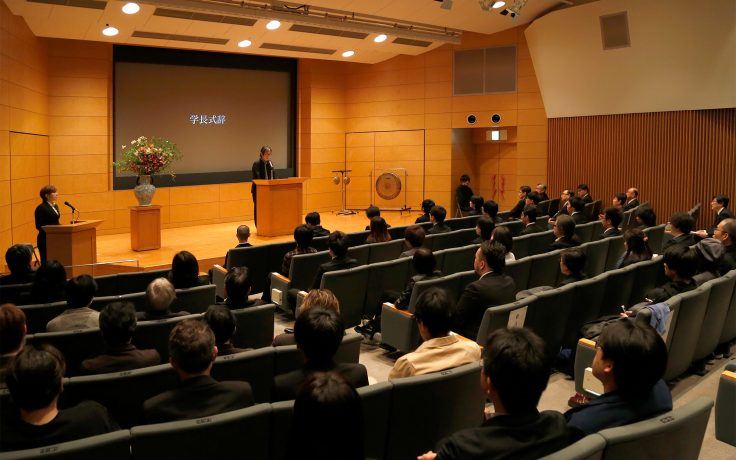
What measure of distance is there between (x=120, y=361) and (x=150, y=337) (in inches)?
25.7

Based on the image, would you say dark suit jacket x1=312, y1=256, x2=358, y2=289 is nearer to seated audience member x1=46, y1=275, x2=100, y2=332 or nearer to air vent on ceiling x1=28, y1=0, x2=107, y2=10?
seated audience member x1=46, y1=275, x2=100, y2=332

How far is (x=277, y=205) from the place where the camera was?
11.1 meters

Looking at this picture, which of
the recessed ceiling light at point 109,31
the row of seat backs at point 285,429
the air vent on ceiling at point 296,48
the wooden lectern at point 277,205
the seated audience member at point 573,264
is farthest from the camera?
the air vent on ceiling at point 296,48

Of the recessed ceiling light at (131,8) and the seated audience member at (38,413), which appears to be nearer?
the seated audience member at (38,413)

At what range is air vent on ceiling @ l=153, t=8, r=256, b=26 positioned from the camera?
10363mm

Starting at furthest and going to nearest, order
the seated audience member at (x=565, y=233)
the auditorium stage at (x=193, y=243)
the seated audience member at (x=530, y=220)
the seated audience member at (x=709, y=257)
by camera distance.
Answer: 1. the auditorium stage at (x=193, y=243)
2. the seated audience member at (x=530, y=220)
3. the seated audience member at (x=565, y=233)
4. the seated audience member at (x=709, y=257)

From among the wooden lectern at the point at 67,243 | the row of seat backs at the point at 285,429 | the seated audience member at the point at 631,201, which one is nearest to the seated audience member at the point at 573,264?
the row of seat backs at the point at 285,429

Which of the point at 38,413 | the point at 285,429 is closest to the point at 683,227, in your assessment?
the point at 285,429

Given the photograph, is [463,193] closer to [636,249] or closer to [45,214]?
[636,249]

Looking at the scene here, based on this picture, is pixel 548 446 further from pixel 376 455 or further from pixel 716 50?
pixel 716 50

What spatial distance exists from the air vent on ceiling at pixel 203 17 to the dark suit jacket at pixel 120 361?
8.20m

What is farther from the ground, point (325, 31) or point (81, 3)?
A: point (325, 31)

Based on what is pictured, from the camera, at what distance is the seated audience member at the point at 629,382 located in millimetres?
2396

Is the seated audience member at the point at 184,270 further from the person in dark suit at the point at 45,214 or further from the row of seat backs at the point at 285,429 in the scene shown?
the person in dark suit at the point at 45,214
